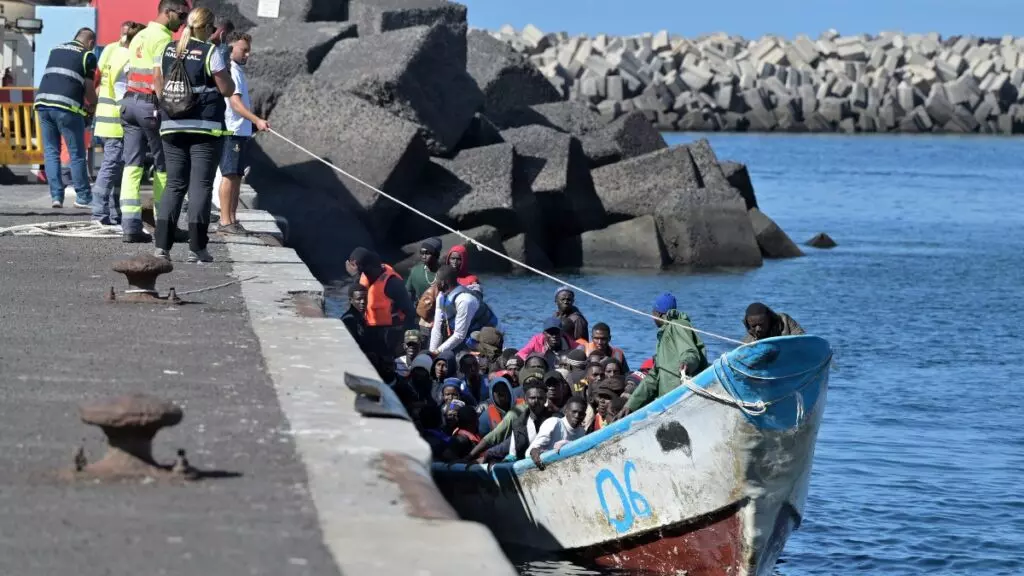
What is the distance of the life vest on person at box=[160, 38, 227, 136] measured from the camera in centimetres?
1055

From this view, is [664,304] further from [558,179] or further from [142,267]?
[558,179]

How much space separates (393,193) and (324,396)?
17.7 metres

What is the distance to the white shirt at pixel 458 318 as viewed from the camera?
1394 cm

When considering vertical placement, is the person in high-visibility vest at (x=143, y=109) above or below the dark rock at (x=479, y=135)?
above

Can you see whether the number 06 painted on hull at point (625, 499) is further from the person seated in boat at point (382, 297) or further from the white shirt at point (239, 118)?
the white shirt at point (239, 118)

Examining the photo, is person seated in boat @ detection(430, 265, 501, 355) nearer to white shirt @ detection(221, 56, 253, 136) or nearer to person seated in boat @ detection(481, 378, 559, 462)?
white shirt @ detection(221, 56, 253, 136)

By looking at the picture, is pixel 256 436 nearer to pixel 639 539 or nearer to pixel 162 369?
pixel 162 369

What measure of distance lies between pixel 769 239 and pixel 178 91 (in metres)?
22.7

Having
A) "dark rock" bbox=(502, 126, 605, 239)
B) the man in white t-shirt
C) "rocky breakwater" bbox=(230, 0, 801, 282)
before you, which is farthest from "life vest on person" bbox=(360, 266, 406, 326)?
"dark rock" bbox=(502, 126, 605, 239)

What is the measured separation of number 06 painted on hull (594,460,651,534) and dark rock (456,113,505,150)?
17.9m

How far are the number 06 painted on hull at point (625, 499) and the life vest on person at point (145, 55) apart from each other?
3999mm

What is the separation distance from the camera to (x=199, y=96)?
10688 millimetres

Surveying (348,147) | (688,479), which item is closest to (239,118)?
(688,479)

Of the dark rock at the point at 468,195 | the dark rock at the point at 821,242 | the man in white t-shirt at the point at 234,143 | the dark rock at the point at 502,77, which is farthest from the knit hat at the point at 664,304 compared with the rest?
the dark rock at the point at 821,242
